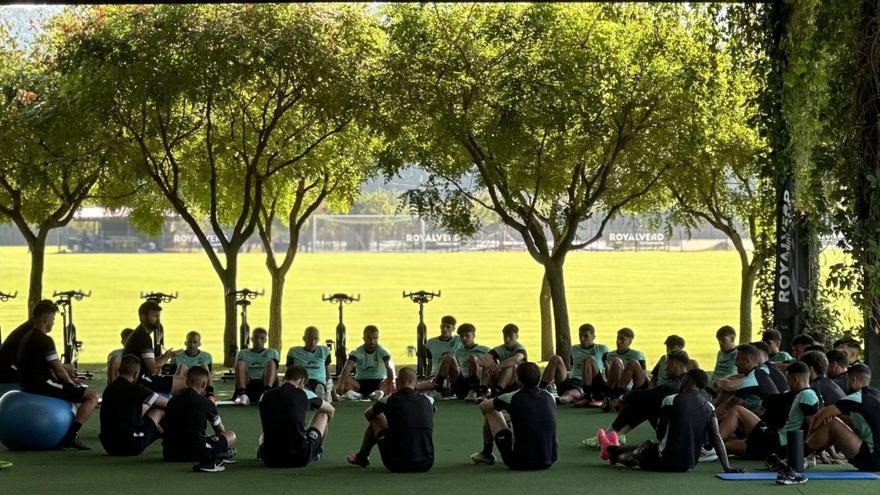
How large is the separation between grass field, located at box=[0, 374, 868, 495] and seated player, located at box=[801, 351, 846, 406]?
61 cm

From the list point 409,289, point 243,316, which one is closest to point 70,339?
point 243,316

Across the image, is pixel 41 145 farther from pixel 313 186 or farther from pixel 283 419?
pixel 283 419

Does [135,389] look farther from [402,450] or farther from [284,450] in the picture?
[402,450]

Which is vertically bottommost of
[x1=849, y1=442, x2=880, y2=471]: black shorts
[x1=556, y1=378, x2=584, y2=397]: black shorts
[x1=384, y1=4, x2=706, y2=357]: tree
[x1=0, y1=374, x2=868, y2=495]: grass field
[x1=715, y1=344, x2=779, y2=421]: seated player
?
[x1=0, y1=374, x2=868, y2=495]: grass field

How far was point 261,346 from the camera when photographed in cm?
1845

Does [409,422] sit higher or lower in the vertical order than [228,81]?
lower

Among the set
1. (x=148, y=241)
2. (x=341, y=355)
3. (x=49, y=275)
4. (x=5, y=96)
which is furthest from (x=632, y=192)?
(x=148, y=241)

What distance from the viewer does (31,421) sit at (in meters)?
13.7

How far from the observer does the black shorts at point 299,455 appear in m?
12.4

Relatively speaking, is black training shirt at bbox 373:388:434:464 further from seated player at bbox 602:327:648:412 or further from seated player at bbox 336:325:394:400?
seated player at bbox 336:325:394:400

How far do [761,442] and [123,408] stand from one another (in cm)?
589

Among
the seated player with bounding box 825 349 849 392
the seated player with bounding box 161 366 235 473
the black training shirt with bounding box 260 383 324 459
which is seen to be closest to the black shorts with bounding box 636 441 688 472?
the seated player with bounding box 825 349 849 392

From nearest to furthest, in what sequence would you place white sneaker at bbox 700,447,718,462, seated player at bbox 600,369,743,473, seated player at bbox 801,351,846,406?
seated player at bbox 600,369,743,473 → seated player at bbox 801,351,846,406 → white sneaker at bbox 700,447,718,462

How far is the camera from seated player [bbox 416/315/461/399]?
19141 millimetres
